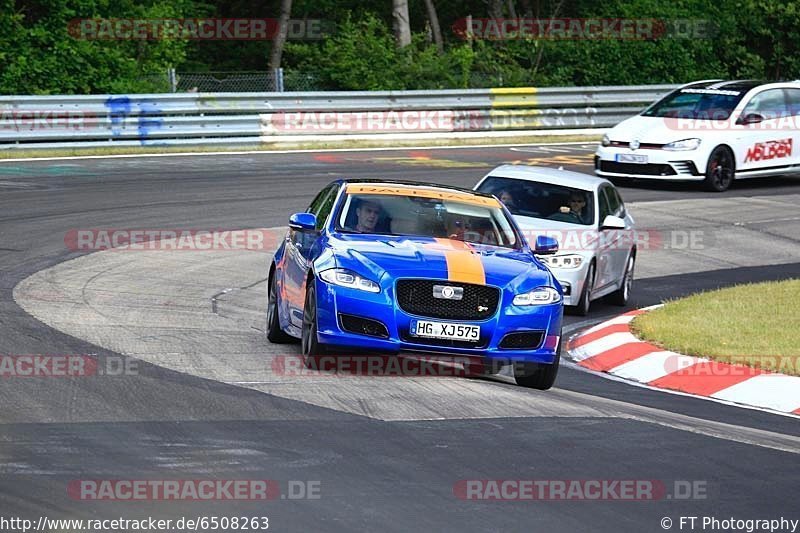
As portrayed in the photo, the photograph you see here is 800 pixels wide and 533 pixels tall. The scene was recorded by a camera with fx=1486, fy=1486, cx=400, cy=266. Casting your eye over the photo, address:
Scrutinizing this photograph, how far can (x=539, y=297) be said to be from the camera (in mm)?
10766

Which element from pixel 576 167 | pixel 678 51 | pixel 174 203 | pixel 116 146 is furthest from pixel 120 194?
pixel 678 51

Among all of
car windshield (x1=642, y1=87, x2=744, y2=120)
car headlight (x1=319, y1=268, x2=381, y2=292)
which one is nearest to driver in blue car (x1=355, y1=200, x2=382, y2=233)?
car headlight (x1=319, y1=268, x2=381, y2=292)

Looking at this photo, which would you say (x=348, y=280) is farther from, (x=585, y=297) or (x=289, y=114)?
(x=289, y=114)

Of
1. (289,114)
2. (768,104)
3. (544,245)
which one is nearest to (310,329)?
(544,245)

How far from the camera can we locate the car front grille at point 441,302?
10.5 m

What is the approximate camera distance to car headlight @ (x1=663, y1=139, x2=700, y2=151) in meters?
24.8

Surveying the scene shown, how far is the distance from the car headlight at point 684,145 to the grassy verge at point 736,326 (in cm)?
903

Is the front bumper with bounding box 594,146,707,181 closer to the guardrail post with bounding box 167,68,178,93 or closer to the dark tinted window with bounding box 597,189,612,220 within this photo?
the dark tinted window with bounding box 597,189,612,220

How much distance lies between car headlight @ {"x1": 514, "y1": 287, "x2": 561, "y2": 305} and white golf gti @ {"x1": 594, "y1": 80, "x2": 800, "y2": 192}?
14.3m

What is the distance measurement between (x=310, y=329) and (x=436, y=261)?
1040 mm

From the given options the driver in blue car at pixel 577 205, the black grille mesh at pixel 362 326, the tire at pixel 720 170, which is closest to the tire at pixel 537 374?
the black grille mesh at pixel 362 326

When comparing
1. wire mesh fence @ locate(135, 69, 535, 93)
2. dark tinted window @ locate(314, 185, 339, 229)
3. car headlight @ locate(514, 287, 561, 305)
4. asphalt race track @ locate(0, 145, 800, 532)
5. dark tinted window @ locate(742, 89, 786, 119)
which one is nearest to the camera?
asphalt race track @ locate(0, 145, 800, 532)

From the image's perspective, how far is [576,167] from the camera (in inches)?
1070

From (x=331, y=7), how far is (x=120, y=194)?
2391 centimetres
